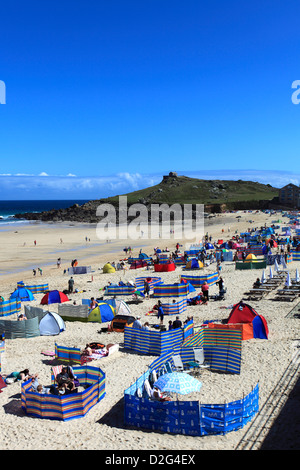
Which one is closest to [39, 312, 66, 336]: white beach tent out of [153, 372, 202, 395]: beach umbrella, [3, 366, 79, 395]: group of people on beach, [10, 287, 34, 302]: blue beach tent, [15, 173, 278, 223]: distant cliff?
[3, 366, 79, 395]: group of people on beach

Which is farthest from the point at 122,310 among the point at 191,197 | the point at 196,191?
the point at 196,191

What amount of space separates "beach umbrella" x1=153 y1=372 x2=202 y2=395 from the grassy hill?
131931mm

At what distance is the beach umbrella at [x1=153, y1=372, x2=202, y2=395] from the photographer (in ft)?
32.5

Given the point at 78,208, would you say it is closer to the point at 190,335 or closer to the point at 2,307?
the point at 2,307

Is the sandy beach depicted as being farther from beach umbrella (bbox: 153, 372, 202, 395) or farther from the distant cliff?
the distant cliff

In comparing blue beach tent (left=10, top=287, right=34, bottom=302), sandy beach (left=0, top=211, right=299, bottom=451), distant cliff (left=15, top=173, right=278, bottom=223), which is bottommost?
sandy beach (left=0, top=211, right=299, bottom=451)

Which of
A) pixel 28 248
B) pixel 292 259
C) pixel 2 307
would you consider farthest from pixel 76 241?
pixel 2 307

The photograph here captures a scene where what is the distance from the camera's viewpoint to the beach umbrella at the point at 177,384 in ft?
32.5

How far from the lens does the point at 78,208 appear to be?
371 ft

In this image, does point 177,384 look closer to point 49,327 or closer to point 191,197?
point 49,327

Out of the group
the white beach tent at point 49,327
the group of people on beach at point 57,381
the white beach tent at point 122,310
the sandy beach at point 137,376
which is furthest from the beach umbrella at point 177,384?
the white beach tent at point 122,310

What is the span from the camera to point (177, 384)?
32.7 ft

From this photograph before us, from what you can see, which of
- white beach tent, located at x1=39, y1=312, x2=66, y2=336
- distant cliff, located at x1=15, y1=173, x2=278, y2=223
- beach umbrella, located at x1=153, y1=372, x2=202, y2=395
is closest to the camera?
beach umbrella, located at x1=153, y1=372, x2=202, y2=395

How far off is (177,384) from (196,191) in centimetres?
15539
